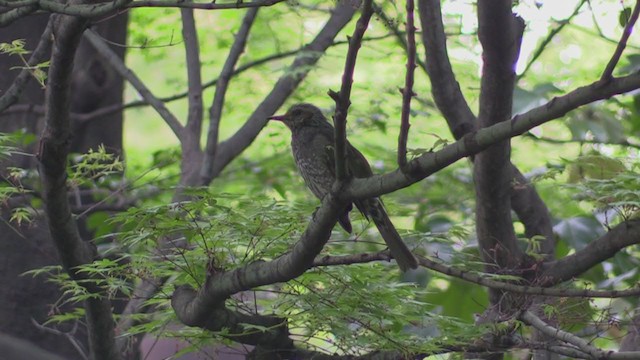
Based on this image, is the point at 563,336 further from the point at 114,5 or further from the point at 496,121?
the point at 114,5

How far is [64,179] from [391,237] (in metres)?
1.28

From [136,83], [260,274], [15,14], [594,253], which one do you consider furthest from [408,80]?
[136,83]

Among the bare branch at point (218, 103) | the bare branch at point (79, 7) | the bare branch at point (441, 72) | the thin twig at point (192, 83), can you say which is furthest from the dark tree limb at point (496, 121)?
the thin twig at point (192, 83)

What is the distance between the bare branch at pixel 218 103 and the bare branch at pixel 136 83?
0.24 m

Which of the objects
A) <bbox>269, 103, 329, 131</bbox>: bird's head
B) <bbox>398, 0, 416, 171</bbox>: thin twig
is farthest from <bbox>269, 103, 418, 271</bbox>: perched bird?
<bbox>398, 0, 416, 171</bbox>: thin twig

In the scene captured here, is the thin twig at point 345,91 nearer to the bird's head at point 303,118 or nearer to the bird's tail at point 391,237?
the bird's tail at point 391,237

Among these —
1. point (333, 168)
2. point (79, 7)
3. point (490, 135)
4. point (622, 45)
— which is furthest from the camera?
point (333, 168)

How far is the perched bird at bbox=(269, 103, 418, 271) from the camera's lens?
135 inches

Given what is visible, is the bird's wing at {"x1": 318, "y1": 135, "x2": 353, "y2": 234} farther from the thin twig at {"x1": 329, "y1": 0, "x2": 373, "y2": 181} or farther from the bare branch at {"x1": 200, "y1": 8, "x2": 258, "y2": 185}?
the thin twig at {"x1": 329, "y1": 0, "x2": 373, "y2": 181}

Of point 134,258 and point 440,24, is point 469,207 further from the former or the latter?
point 134,258

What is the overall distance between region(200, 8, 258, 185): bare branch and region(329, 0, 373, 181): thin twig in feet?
8.49

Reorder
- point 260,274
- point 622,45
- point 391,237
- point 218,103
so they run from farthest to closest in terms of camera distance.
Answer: point 218,103 < point 391,237 < point 260,274 < point 622,45

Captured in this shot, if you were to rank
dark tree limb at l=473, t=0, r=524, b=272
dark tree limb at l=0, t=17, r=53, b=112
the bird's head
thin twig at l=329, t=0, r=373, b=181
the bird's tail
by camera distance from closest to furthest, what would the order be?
thin twig at l=329, t=0, r=373, b=181
the bird's tail
dark tree limb at l=473, t=0, r=524, b=272
dark tree limb at l=0, t=17, r=53, b=112
the bird's head

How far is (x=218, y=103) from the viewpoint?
5395mm
